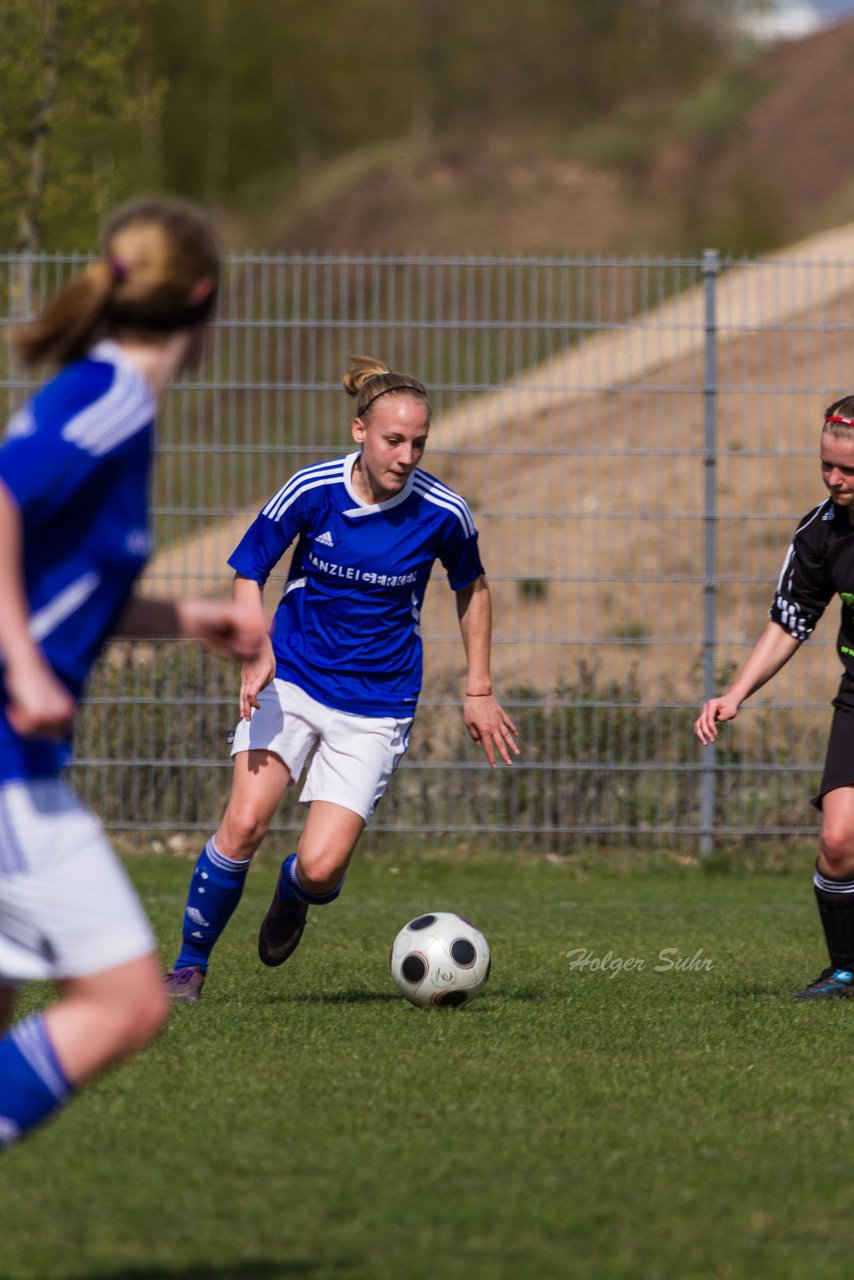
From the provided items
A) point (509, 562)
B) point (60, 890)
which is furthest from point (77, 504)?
point (509, 562)

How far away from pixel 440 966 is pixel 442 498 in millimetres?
1618

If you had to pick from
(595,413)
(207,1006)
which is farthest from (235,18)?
(207,1006)

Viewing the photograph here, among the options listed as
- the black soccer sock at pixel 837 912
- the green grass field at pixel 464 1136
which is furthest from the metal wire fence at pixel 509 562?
the black soccer sock at pixel 837 912

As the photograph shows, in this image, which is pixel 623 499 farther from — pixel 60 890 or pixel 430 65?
pixel 430 65

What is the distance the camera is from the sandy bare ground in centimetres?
1073

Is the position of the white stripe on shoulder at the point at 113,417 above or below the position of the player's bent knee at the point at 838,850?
above

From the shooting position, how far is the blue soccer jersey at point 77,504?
3.11 metres

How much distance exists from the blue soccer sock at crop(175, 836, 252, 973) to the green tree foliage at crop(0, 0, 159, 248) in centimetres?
859

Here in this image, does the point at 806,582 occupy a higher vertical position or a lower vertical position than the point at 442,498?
lower

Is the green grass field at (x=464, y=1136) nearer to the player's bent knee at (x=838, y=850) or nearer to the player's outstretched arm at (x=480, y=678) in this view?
the player's bent knee at (x=838, y=850)

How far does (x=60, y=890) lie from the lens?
10.2ft

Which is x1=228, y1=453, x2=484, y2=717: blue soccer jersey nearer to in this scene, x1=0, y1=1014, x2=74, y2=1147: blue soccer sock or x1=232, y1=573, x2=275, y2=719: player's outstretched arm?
x1=232, y1=573, x2=275, y2=719: player's outstretched arm

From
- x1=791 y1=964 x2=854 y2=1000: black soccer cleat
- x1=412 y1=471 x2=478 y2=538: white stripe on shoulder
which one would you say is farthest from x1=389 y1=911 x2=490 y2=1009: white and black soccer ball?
x1=412 y1=471 x2=478 y2=538: white stripe on shoulder

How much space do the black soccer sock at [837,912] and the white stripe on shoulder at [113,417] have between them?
3981 mm
